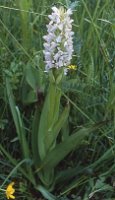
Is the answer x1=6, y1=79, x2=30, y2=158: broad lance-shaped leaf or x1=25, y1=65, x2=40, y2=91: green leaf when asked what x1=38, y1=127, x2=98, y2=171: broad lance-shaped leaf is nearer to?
x1=6, y1=79, x2=30, y2=158: broad lance-shaped leaf

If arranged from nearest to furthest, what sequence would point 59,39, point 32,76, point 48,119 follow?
point 59,39 → point 48,119 → point 32,76

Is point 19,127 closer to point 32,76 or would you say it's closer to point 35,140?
point 35,140

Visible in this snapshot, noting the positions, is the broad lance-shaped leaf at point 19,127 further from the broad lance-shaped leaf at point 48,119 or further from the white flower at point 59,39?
the white flower at point 59,39

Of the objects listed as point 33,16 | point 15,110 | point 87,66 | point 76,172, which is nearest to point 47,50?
point 15,110

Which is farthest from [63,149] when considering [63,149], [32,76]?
[32,76]

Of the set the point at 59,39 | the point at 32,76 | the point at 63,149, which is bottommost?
the point at 63,149

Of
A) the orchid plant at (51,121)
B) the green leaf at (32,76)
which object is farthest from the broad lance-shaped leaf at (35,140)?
the green leaf at (32,76)

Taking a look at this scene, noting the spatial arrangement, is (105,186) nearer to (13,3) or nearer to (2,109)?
(2,109)
